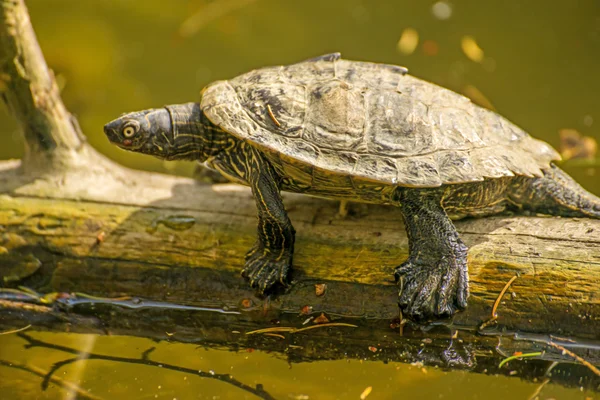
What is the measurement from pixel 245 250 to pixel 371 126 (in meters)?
0.94

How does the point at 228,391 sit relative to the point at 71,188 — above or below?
below

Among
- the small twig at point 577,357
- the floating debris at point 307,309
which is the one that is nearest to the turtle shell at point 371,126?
the floating debris at point 307,309

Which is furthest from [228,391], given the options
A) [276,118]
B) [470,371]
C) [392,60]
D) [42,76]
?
[392,60]

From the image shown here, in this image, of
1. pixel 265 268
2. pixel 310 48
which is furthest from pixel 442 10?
pixel 265 268

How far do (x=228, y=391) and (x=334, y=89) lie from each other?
1546 mm

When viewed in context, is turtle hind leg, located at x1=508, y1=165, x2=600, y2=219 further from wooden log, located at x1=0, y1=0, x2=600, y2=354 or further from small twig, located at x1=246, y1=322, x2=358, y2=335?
small twig, located at x1=246, y1=322, x2=358, y2=335

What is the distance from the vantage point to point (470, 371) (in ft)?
7.92

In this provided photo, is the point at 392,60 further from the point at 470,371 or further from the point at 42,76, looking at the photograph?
the point at 470,371

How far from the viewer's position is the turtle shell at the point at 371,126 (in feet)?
8.59

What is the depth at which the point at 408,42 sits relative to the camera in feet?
19.6

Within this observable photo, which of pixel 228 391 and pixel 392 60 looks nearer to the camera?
pixel 228 391

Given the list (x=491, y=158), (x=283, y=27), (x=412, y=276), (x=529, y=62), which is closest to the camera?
(x=412, y=276)

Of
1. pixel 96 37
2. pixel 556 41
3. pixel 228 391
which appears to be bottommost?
pixel 228 391

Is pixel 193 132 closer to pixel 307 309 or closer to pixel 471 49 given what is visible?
pixel 307 309
